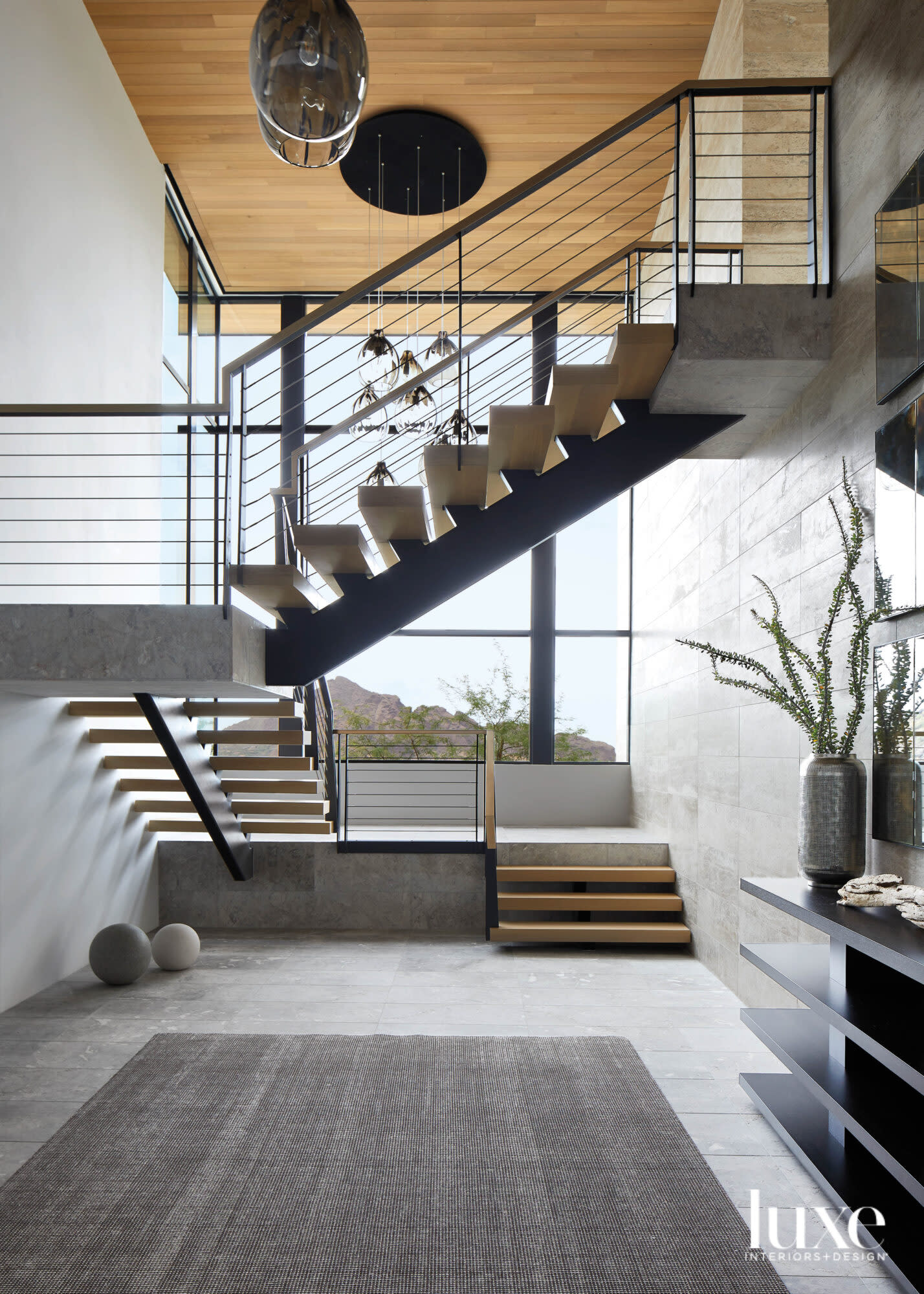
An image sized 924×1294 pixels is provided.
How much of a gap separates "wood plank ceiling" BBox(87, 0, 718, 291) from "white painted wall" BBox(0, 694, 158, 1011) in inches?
157

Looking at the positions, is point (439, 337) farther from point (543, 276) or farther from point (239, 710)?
point (239, 710)

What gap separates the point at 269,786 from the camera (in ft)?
20.5

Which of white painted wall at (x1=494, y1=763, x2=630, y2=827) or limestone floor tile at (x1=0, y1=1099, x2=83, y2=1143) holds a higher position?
white painted wall at (x1=494, y1=763, x2=630, y2=827)

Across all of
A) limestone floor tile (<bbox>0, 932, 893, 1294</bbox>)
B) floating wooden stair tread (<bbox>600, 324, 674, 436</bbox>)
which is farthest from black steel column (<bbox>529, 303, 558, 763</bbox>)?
floating wooden stair tread (<bbox>600, 324, 674, 436</bbox>)

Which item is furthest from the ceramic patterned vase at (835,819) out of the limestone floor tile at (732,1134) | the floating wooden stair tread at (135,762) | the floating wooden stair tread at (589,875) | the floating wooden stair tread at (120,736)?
the floating wooden stair tread at (135,762)

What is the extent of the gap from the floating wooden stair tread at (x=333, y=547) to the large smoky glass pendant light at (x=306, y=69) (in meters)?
2.15

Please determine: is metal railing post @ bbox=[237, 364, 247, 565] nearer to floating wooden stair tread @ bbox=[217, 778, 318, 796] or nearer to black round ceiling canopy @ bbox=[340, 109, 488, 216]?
floating wooden stair tread @ bbox=[217, 778, 318, 796]

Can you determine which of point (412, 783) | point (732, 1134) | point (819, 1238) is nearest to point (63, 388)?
point (412, 783)

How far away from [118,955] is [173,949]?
1.36 ft

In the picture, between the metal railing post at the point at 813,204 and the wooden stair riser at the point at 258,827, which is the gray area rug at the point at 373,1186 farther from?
the metal railing post at the point at 813,204

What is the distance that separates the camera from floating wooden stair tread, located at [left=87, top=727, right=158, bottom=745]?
5613mm

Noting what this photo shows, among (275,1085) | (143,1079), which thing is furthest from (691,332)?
(143,1079)

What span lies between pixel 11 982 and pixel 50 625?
2.19 metres

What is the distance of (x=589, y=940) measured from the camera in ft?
19.9
